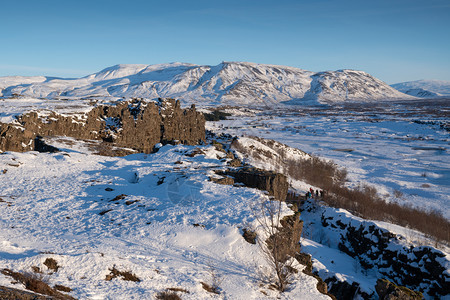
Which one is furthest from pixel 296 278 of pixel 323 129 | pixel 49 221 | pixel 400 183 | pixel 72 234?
pixel 323 129

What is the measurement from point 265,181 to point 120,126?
115 feet

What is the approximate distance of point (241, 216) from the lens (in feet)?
59.1

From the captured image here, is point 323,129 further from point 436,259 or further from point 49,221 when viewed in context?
point 49,221

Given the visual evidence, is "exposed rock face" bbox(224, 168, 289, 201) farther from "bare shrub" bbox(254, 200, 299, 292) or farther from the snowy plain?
"bare shrub" bbox(254, 200, 299, 292)

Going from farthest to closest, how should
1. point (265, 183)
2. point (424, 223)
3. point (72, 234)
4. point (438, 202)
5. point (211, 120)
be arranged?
point (211, 120), point (438, 202), point (424, 223), point (265, 183), point (72, 234)

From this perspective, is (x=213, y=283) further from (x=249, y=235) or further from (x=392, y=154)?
(x=392, y=154)

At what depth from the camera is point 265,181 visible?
23641mm

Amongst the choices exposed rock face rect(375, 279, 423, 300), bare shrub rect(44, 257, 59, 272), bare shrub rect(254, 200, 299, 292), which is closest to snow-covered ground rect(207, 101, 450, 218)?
exposed rock face rect(375, 279, 423, 300)

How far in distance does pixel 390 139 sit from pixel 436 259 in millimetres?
97552

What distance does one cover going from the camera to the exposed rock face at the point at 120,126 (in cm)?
3722

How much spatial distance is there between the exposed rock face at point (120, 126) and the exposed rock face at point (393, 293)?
36485 millimetres

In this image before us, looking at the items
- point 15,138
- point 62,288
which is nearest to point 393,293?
point 62,288

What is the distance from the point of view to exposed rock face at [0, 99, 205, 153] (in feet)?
122

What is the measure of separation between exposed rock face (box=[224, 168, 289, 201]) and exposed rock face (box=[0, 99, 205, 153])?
23.0 m
